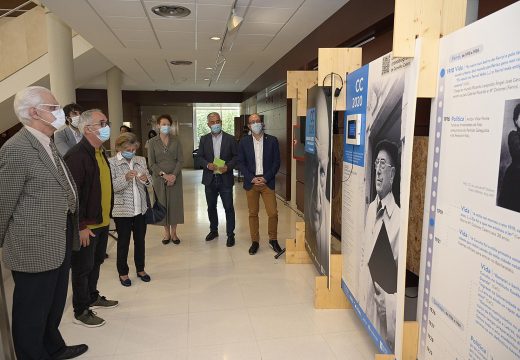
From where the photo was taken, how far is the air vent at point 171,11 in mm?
4344

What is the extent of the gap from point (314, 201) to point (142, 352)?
198cm

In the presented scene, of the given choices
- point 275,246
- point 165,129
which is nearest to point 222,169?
point 165,129

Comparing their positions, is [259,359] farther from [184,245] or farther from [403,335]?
[184,245]

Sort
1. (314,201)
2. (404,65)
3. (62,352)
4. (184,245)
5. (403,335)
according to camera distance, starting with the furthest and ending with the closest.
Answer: (184,245)
(314,201)
(62,352)
(403,335)
(404,65)

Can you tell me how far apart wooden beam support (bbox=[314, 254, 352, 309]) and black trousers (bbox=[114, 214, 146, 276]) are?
1735 mm

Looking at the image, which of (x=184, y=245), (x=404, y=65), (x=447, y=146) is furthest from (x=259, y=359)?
(x=184, y=245)

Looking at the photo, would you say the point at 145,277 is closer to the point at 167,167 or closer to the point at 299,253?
the point at 167,167

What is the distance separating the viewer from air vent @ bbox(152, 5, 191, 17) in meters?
4.34

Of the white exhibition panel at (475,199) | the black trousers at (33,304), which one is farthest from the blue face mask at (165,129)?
the white exhibition panel at (475,199)

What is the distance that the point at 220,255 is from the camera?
4.28 metres

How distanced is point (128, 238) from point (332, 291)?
1.94 meters

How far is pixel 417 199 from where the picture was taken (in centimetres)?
265

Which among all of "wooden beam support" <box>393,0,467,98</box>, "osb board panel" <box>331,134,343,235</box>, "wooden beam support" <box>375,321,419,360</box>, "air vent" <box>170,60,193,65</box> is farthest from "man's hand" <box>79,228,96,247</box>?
"air vent" <box>170,60,193,65</box>

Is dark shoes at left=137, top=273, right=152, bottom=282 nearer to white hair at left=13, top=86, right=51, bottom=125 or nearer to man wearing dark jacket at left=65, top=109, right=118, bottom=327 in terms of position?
man wearing dark jacket at left=65, top=109, right=118, bottom=327
